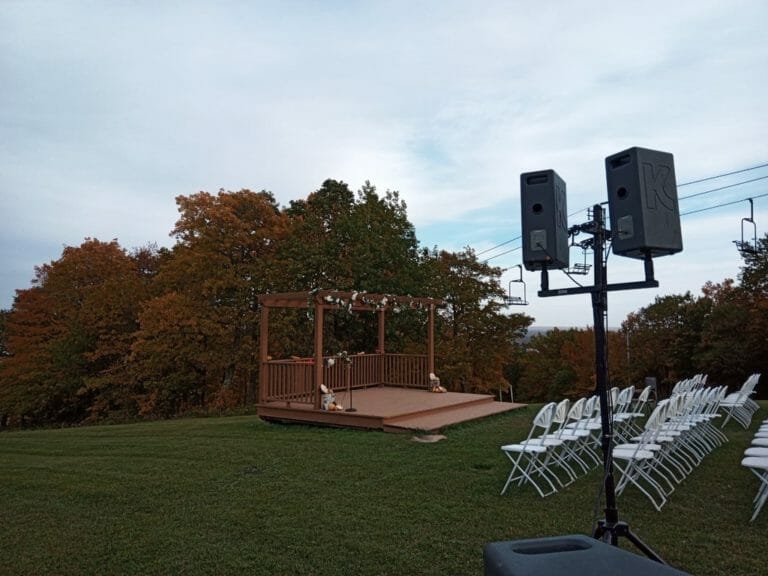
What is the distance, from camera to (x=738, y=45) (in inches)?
312

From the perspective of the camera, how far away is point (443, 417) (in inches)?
344

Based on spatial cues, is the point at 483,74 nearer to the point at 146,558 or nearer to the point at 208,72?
the point at 208,72

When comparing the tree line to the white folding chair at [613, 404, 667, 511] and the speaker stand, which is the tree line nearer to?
the white folding chair at [613, 404, 667, 511]

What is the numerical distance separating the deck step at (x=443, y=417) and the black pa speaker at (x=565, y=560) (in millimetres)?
6259

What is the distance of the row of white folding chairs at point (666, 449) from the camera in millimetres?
4305

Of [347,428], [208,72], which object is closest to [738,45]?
[347,428]

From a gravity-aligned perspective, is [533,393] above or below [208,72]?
below

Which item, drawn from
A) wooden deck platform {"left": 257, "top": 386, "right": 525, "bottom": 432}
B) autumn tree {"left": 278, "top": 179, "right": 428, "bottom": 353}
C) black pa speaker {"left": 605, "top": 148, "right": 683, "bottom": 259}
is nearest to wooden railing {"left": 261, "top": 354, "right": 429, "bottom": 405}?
wooden deck platform {"left": 257, "top": 386, "right": 525, "bottom": 432}

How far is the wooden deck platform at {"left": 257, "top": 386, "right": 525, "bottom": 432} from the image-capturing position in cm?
804

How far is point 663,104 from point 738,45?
1502 millimetres

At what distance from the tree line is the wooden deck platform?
553 cm

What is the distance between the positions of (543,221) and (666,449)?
11.1ft

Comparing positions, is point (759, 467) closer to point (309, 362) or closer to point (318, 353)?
point (318, 353)

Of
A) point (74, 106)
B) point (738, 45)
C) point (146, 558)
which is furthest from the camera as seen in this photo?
point (74, 106)
